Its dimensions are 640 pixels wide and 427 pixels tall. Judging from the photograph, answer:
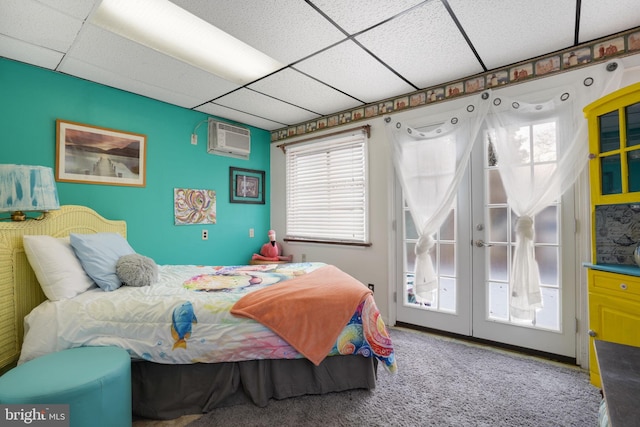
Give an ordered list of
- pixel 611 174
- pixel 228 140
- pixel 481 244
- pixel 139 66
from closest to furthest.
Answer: pixel 611 174 < pixel 139 66 < pixel 481 244 < pixel 228 140

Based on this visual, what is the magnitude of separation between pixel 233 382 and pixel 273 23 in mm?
2332

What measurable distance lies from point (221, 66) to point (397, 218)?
2.27 meters

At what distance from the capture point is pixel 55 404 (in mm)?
1233

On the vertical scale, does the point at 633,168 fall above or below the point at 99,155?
below

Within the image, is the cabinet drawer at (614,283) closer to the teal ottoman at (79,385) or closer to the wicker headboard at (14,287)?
the teal ottoman at (79,385)

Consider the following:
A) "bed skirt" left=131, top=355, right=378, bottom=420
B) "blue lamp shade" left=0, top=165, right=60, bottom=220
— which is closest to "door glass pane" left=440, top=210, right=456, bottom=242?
Answer: "bed skirt" left=131, top=355, right=378, bottom=420

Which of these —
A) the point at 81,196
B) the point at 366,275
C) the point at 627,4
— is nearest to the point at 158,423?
the point at 81,196

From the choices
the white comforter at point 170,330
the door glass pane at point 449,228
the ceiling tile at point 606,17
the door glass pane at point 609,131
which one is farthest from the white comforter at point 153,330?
the ceiling tile at point 606,17

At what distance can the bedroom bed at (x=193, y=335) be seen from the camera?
5.59ft

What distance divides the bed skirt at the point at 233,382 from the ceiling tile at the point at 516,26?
2.35 m

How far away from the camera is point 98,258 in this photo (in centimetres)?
205

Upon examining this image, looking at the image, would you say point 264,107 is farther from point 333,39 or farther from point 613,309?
point 613,309

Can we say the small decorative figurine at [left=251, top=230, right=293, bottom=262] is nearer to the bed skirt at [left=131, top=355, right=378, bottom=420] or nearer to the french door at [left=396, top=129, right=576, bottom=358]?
the french door at [left=396, top=129, right=576, bottom=358]

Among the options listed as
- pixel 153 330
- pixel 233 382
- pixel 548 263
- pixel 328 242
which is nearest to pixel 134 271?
pixel 153 330
